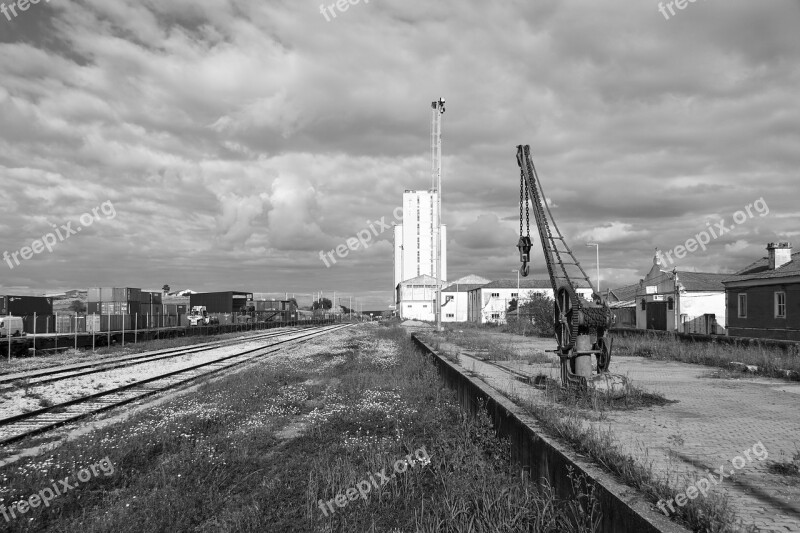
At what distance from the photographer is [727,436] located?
682 centimetres

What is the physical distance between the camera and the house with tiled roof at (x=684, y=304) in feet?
119

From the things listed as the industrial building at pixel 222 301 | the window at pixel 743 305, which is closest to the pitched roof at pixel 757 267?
the window at pixel 743 305

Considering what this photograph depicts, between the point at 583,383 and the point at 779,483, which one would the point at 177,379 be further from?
the point at 779,483

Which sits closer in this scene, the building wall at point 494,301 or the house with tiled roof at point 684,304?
the house with tiled roof at point 684,304

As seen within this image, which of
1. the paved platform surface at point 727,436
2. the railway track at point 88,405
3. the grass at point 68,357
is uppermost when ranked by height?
the paved platform surface at point 727,436

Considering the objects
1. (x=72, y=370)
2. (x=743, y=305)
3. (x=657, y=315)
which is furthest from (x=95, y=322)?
(x=657, y=315)

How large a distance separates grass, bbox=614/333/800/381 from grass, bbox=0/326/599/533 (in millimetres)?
8541

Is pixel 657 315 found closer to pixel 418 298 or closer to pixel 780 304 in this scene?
pixel 780 304

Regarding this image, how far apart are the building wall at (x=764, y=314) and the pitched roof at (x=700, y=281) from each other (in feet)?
37.2

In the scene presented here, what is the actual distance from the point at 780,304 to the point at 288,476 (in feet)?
84.2

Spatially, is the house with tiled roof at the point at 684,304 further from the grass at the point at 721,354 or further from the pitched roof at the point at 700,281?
the grass at the point at 721,354

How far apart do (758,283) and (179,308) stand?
54495 millimetres

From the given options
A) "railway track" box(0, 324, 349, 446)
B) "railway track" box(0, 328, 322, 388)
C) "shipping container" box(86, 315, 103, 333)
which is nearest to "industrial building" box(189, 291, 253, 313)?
"shipping container" box(86, 315, 103, 333)

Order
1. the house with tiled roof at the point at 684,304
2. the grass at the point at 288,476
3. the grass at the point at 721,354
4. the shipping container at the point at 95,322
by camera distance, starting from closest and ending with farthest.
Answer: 1. the grass at the point at 288,476
2. the grass at the point at 721,354
3. the shipping container at the point at 95,322
4. the house with tiled roof at the point at 684,304
